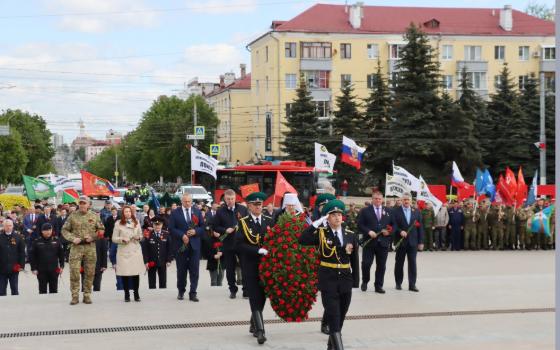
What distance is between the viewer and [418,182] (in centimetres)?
2345

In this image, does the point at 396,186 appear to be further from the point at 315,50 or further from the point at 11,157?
the point at 11,157

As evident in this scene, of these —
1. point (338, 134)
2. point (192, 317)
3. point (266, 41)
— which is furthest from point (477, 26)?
A: point (192, 317)

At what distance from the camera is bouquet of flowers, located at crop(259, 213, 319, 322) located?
10.0 metres

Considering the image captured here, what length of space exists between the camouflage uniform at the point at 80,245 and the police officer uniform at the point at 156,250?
7.68ft

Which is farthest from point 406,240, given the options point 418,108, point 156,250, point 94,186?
point 418,108

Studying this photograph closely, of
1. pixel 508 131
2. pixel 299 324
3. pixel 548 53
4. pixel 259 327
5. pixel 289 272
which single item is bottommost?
pixel 299 324

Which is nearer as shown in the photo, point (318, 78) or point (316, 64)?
point (316, 64)

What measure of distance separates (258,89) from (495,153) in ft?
90.6

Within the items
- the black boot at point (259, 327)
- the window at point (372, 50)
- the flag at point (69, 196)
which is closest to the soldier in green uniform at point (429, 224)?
the flag at point (69, 196)

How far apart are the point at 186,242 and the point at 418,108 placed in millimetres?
40961

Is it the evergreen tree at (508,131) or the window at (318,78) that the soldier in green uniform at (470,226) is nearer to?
the evergreen tree at (508,131)

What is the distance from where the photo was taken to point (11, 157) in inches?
2881

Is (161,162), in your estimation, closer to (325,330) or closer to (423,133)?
(423,133)

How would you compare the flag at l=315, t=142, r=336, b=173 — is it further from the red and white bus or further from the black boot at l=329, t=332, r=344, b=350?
the black boot at l=329, t=332, r=344, b=350
